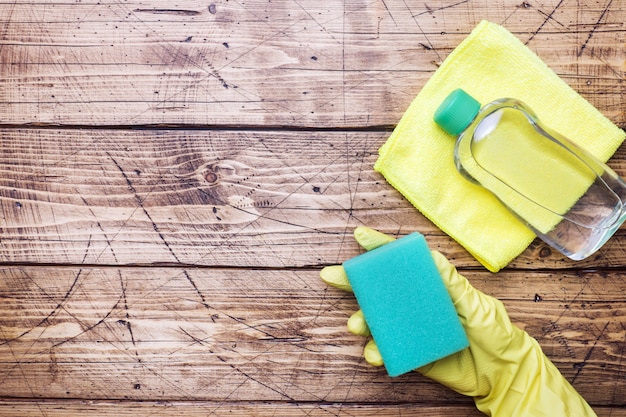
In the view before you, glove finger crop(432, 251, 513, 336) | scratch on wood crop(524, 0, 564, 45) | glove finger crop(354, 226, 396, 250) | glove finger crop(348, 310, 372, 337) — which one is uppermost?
scratch on wood crop(524, 0, 564, 45)

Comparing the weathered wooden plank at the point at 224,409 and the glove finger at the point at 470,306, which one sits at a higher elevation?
the glove finger at the point at 470,306

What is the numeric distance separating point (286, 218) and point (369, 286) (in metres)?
0.15

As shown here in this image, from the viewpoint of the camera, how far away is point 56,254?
27.7 inches

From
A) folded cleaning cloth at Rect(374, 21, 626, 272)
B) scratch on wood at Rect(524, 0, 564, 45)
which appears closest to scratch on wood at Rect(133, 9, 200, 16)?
folded cleaning cloth at Rect(374, 21, 626, 272)

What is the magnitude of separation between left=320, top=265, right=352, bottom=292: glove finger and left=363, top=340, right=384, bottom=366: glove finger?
3.1 inches

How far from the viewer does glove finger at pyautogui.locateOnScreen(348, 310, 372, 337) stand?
659 mm

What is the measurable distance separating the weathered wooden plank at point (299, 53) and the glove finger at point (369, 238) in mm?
144

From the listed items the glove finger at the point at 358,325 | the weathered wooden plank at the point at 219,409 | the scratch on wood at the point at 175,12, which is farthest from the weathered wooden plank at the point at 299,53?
the weathered wooden plank at the point at 219,409

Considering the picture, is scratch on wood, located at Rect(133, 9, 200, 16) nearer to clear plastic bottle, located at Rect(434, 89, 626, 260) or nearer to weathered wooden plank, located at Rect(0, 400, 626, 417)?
clear plastic bottle, located at Rect(434, 89, 626, 260)

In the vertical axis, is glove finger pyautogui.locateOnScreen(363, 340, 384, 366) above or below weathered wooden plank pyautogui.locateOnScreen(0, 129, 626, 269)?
below

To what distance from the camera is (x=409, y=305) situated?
63 cm

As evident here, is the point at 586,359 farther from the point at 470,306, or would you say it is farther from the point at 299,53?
the point at 299,53

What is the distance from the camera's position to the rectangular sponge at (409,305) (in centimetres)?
63

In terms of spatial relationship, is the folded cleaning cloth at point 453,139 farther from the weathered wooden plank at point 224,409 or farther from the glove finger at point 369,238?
the weathered wooden plank at point 224,409
